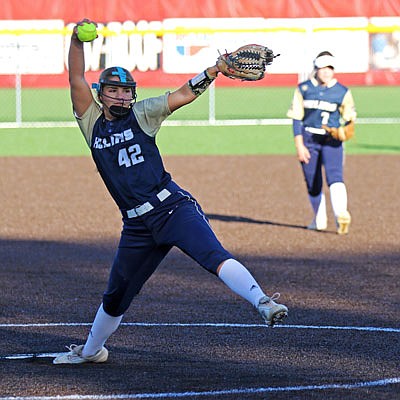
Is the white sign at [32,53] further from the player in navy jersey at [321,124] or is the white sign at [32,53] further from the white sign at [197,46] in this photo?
the player in navy jersey at [321,124]

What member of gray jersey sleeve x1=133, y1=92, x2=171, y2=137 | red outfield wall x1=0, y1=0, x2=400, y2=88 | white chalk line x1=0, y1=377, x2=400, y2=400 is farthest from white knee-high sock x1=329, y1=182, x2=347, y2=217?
red outfield wall x1=0, y1=0, x2=400, y2=88

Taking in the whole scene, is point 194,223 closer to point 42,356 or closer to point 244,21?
point 42,356

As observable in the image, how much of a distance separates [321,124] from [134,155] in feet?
21.5

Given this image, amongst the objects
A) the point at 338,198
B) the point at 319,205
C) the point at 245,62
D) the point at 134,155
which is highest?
the point at 245,62

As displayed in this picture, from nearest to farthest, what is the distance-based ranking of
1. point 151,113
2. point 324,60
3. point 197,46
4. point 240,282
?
point 240,282 → point 151,113 → point 324,60 → point 197,46

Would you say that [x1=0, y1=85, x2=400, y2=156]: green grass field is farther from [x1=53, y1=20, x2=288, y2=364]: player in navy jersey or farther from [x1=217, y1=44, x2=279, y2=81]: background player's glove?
[x1=217, y1=44, x2=279, y2=81]: background player's glove

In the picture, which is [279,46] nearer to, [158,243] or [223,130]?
[223,130]

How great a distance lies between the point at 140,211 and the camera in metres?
6.39

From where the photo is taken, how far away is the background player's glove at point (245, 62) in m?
6.32

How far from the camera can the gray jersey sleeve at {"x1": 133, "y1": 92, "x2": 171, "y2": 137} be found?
640 cm

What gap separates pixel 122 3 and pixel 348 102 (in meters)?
21.2

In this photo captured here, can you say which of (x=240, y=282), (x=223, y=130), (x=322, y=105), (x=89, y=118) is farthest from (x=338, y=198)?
(x=223, y=130)

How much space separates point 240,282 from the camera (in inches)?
236

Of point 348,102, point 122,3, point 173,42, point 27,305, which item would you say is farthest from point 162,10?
point 27,305
